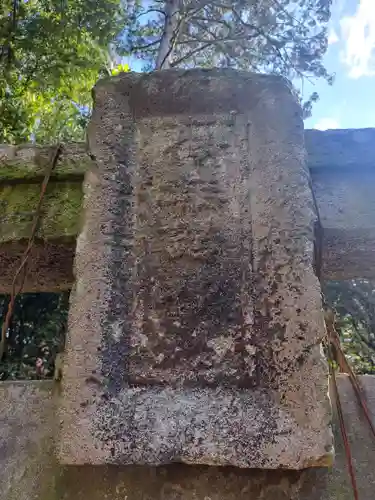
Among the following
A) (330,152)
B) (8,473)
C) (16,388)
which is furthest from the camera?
(330,152)

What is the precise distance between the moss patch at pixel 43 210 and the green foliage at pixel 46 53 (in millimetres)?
3517

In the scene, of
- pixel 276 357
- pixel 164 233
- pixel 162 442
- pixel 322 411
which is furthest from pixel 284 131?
pixel 162 442

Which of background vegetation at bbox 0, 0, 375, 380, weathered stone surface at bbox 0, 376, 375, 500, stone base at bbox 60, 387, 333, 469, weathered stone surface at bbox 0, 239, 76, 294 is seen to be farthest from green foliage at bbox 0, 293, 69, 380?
stone base at bbox 60, 387, 333, 469

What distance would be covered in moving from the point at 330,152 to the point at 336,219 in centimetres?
19

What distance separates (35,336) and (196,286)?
380 cm

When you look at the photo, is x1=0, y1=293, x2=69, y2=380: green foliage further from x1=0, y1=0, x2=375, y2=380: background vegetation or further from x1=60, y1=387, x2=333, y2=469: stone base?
x1=60, y1=387, x2=333, y2=469: stone base

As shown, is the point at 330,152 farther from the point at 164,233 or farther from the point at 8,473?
the point at 8,473

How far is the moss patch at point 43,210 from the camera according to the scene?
4.33 feet

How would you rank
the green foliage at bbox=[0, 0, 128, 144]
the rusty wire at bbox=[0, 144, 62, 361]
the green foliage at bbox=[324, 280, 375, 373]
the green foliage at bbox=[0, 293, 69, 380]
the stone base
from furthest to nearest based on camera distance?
the green foliage at bbox=[0, 0, 128, 144] → the green foliage at bbox=[0, 293, 69, 380] → the green foliage at bbox=[324, 280, 375, 373] → the rusty wire at bbox=[0, 144, 62, 361] → the stone base

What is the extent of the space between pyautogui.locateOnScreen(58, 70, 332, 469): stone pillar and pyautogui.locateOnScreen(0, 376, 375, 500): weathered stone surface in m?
0.09

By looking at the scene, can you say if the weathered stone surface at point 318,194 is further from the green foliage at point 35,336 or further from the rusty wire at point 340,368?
the green foliage at point 35,336

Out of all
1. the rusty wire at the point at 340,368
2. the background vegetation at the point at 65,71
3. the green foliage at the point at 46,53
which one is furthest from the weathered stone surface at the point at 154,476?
the green foliage at the point at 46,53

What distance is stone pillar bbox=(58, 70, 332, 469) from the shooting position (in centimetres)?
99

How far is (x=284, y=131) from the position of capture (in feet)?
3.98
